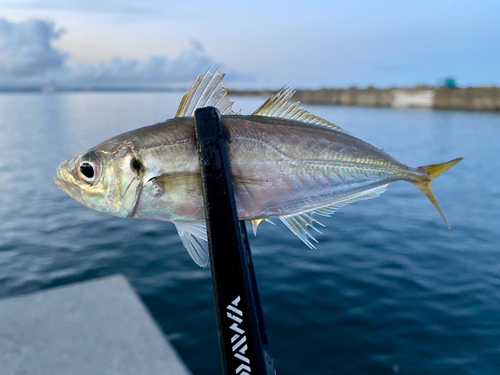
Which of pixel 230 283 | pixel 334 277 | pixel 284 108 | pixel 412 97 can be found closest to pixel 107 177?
pixel 230 283

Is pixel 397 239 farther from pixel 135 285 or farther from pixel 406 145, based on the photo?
pixel 406 145

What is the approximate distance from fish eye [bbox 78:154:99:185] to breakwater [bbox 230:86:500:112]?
46.0 m

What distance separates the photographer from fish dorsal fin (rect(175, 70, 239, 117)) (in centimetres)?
138

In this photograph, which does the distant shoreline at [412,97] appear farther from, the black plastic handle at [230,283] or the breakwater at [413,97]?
the black plastic handle at [230,283]

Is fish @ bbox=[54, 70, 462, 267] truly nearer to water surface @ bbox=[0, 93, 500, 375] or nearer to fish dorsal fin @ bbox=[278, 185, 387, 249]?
fish dorsal fin @ bbox=[278, 185, 387, 249]

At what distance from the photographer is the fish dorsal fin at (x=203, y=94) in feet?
4.53

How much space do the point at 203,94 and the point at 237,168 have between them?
0.31 m

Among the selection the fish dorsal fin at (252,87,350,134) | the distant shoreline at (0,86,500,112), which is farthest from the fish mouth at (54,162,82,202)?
the distant shoreline at (0,86,500,112)

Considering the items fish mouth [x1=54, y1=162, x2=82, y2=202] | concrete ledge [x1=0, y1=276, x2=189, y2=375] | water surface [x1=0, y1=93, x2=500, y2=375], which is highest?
fish mouth [x1=54, y1=162, x2=82, y2=202]

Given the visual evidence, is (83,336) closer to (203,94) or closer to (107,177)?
(107,177)

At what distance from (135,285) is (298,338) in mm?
3509

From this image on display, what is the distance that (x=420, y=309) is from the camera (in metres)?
6.86

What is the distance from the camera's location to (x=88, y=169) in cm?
127

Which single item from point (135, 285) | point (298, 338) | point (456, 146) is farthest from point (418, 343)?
point (456, 146)
